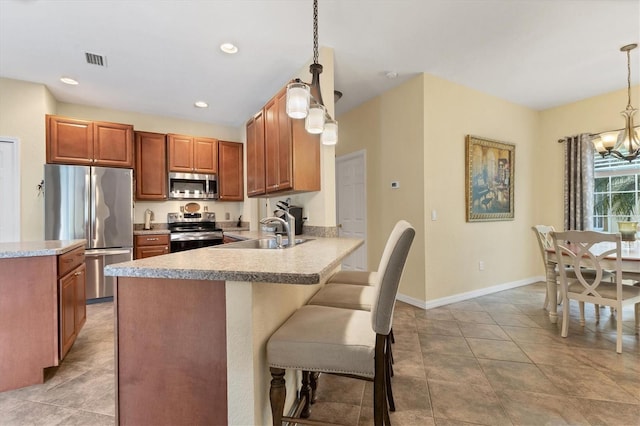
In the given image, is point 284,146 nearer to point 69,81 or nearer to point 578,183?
point 69,81

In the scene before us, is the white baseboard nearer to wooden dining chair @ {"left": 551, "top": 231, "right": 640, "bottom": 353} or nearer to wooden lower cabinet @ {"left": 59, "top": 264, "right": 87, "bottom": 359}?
wooden dining chair @ {"left": 551, "top": 231, "right": 640, "bottom": 353}

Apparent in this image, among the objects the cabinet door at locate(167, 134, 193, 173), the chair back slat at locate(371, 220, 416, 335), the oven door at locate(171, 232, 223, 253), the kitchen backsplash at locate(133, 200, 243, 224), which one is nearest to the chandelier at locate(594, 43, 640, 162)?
the chair back slat at locate(371, 220, 416, 335)

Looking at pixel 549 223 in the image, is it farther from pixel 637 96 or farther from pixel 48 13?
pixel 48 13

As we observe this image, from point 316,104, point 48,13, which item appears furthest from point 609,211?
point 48,13

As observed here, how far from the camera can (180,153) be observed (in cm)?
438

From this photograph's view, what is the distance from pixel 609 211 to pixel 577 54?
7.64 ft

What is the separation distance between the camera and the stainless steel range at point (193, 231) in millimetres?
4180

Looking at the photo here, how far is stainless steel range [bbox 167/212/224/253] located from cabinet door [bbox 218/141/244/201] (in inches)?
19.9

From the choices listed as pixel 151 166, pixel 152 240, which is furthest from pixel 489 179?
pixel 151 166

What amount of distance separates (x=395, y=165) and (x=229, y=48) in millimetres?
2293

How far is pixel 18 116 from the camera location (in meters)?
3.27

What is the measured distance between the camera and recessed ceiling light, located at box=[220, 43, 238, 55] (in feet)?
8.64

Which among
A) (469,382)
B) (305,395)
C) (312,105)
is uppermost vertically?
(312,105)

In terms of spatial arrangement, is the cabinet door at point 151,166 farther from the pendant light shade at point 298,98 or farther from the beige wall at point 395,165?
the pendant light shade at point 298,98
